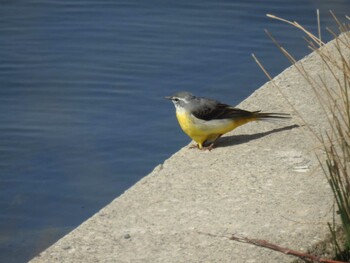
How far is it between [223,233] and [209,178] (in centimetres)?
91

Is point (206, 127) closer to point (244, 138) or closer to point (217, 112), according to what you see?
point (217, 112)

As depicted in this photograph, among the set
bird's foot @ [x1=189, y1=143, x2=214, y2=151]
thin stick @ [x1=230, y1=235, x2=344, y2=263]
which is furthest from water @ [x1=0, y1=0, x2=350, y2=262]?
thin stick @ [x1=230, y1=235, x2=344, y2=263]

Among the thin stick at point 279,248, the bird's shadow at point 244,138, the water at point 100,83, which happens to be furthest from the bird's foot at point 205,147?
the thin stick at point 279,248

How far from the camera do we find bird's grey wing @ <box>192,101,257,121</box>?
7.95 meters

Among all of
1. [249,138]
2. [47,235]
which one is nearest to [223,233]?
[249,138]

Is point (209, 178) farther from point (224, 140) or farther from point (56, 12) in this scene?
point (56, 12)

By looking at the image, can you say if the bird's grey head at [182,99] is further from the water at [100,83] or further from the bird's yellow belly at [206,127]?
the water at [100,83]

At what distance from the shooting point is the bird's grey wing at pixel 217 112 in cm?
795

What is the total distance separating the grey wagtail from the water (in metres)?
1.20

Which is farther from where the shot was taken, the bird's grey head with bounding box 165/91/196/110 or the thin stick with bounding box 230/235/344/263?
the bird's grey head with bounding box 165/91/196/110

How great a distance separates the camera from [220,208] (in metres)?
6.64

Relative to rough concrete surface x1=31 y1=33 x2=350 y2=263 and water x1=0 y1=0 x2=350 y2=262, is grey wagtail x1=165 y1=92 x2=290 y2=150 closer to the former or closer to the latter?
rough concrete surface x1=31 y1=33 x2=350 y2=263

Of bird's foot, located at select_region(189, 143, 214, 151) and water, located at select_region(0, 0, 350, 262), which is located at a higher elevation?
water, located at select_region(0, 0, 350, 262)

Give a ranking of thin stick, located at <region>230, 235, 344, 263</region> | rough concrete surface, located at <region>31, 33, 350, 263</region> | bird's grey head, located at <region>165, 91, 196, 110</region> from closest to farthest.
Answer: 1. thin stick, located at <region>230, 235, 344, 263</region>
2. rough concrete surface, located at <region>31, 33, 350, 263</region>
3. bird's grey head, located at <region>165, 91, 196, 110</region>
